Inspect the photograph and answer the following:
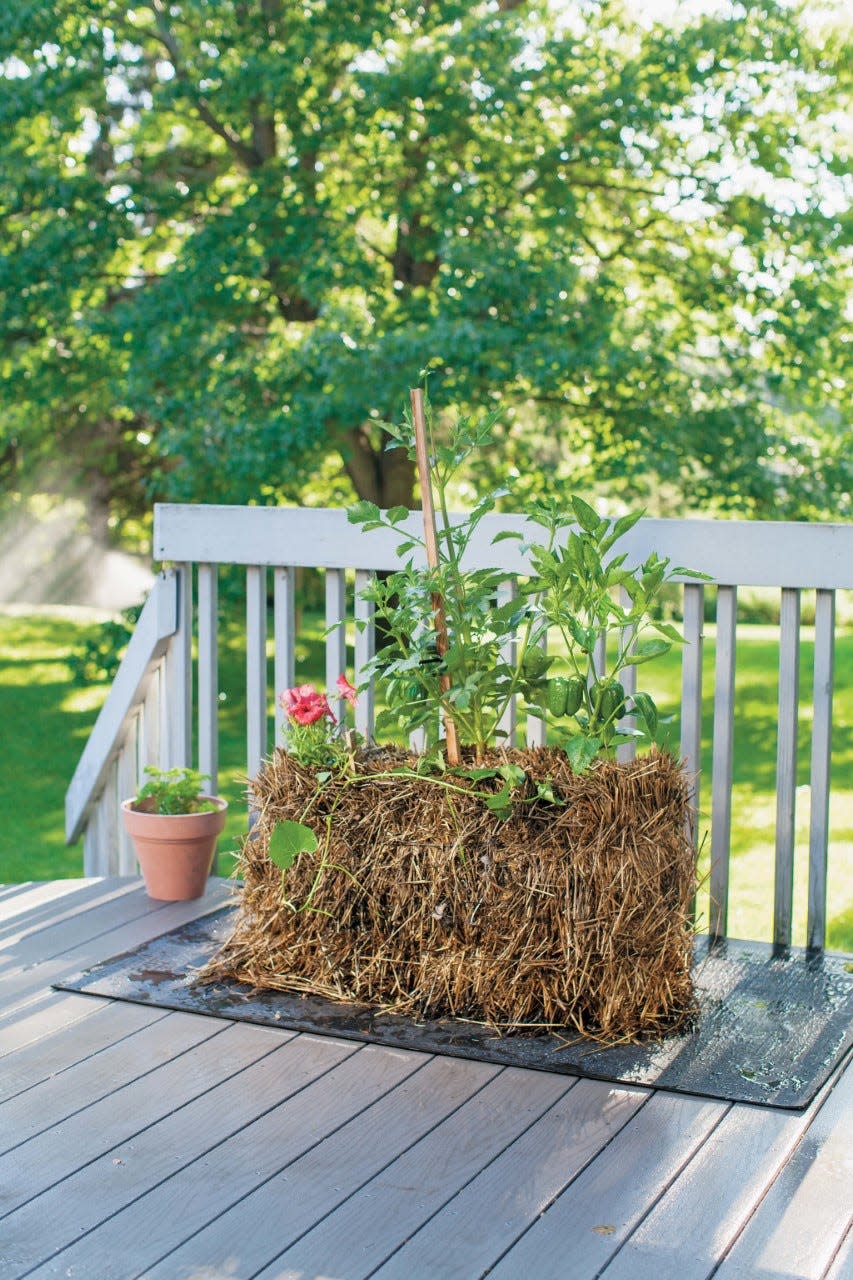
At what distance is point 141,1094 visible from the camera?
1.97 m

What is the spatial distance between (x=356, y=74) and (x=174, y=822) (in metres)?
5.00

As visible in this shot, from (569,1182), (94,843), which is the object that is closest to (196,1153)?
(569,1182)

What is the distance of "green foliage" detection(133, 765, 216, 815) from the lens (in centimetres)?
280

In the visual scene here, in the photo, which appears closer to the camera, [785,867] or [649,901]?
[649,901]

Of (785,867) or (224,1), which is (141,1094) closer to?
(785,867)

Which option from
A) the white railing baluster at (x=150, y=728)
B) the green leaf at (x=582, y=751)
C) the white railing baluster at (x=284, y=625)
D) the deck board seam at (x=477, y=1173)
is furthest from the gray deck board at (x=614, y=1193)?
the white railing baluster at (x=150, y=728)

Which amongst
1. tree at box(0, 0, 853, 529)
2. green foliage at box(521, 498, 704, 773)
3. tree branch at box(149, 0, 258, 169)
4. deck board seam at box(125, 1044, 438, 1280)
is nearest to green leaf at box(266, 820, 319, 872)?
deck board seam at box(125, 1044, 438, 1280)

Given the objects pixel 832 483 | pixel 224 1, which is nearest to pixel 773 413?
pixel 832 483

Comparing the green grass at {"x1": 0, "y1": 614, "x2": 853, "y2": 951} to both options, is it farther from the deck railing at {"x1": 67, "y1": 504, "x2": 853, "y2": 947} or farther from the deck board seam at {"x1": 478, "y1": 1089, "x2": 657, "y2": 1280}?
the deck board seam at {"x1": 478, "y1": 1089, "x2": 657, "y2": 1280}

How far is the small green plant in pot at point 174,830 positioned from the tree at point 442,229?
152 inches

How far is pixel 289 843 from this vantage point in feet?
7.56

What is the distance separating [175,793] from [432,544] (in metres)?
0.80

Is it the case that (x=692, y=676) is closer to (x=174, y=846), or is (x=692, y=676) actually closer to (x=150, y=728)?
(x=174, y=846)

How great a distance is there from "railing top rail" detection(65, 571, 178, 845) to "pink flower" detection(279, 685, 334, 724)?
65 centimetres
